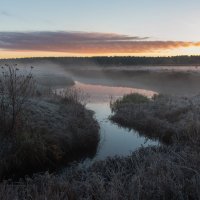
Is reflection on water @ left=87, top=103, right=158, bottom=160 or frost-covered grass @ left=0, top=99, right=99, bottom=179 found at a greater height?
frost-covered grass @ left=0, top=99, right=99, bottom=179

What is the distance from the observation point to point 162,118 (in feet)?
66.0

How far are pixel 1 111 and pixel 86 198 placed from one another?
22.5 feet

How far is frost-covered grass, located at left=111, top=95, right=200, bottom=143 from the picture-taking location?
17.1 metres

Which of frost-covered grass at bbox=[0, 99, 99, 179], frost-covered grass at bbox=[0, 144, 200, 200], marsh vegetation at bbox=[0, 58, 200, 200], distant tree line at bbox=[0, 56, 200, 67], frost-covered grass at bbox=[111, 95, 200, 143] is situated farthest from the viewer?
distant tree line at bbox=[0, 56, 200, 67]

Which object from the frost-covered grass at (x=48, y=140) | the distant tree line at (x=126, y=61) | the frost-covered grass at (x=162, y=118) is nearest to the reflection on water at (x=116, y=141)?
the frost-covered grass at (x=48, y=140)

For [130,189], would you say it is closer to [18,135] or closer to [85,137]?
[18,135]

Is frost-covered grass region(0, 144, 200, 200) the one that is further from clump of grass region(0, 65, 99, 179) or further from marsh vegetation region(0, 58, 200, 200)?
clump of grass region(0, 65, 99, 179)

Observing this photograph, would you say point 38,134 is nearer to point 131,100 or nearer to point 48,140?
point 48,140

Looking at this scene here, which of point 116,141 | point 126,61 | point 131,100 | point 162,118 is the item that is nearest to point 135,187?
point 116,141

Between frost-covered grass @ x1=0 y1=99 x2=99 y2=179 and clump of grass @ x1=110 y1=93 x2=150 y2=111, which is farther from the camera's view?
clump of grass @ x1=110 y1=93 x2=150 y2=111

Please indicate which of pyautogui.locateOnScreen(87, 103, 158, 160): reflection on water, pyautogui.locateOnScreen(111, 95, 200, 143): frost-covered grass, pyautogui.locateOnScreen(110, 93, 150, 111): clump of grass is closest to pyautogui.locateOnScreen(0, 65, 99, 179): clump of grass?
pyautogui.locateOnScreen(87, 103, 158, 160): reflection on water

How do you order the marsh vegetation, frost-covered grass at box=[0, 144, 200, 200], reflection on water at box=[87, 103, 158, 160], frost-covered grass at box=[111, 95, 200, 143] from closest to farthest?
frost-covered grass at box=[0, 144, 200, 200]
the marsh vegetation
reflection on water at box=[87, 103, 158, 160]
frost-covered grass at box=[111, 95, 200, 143]

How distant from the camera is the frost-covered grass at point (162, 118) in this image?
56.1 ft

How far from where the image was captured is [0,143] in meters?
12.6
